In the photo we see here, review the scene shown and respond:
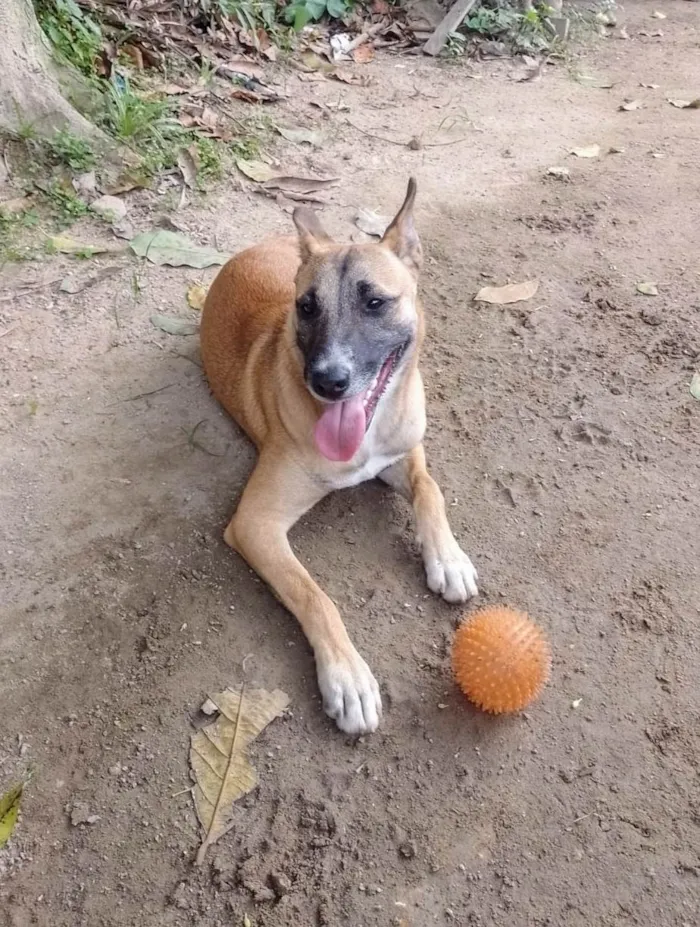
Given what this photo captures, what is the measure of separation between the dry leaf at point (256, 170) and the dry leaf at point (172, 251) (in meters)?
0.91

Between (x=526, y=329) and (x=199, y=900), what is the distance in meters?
3.27

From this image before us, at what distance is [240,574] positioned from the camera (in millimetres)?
3166

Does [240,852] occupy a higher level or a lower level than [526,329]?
lower

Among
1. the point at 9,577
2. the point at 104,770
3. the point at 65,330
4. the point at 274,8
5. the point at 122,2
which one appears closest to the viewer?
the point at 104,770

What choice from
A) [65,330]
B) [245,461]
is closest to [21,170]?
[65,330]

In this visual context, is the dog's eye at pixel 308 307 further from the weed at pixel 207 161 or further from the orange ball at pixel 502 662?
the weed at pixel 207 161

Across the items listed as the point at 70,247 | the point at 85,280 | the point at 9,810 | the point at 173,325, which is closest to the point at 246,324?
the point at 173,325

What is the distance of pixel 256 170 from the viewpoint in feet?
18.0

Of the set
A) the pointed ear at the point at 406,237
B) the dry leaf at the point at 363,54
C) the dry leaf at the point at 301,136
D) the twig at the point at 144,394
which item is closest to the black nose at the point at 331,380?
the pointed ear at the point at 406,237

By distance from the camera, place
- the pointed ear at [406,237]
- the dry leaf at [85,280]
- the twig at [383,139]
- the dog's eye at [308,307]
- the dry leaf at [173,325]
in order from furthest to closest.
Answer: the twig at [383,139]
the dry leaf at [85,280]
the dry leaf at [173,325]
the pointed ear at [406,237]
the dog's eye at [308,307]

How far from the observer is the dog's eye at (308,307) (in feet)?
9.73

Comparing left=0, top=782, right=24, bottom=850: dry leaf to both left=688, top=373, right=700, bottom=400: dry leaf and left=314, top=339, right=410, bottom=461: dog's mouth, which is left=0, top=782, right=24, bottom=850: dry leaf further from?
left=688, top=373, right=700, bottom=400: dry leaf

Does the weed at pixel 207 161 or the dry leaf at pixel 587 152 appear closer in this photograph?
the weed at pixel 207 161

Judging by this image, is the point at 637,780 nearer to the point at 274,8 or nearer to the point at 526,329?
the point at 526,329
